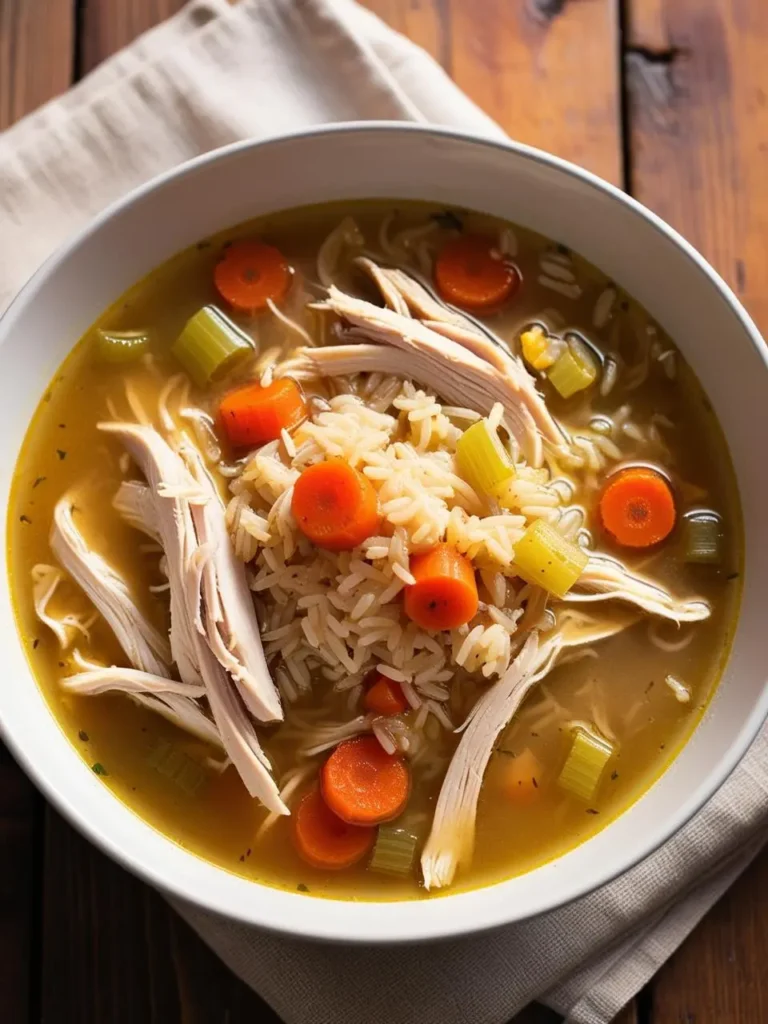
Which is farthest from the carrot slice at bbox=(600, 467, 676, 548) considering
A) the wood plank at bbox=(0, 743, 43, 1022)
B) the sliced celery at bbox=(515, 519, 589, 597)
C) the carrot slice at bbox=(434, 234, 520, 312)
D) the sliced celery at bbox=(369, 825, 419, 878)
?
the wood plank at bbox=(0, 743, 43, 1022)

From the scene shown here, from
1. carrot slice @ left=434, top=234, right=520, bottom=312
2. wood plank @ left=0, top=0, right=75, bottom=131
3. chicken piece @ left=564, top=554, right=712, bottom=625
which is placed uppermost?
wood plank @ left=0, top=0, right=75, bottom=131

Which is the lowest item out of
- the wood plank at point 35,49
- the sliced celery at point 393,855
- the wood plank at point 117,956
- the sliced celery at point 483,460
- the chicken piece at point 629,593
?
the wood plank at point 117,956

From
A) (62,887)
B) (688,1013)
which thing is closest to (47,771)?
(62,887)

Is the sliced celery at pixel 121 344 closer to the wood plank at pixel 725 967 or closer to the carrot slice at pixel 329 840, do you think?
the carrot slice at pixel 329 840

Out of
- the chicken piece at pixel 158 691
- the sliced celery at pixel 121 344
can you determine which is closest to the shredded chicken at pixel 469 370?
the sliced celery at pixel 121 344

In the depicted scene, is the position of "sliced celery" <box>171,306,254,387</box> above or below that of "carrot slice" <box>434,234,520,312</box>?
below

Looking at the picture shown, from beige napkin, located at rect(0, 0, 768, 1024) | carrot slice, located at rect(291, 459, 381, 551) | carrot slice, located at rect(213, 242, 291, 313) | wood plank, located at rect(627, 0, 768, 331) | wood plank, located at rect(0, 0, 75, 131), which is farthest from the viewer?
wood plank, located at rect(0, 0, 75, 131)

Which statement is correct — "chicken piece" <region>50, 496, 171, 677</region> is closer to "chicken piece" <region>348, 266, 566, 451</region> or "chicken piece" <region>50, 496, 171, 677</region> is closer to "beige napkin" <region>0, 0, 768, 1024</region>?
"beige napkin" <region>0, 0, 768, 1024</region>

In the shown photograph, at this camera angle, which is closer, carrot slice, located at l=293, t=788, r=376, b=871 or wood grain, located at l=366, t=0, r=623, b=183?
carrot slice, located at l=293, t=788, r=376, b=871
